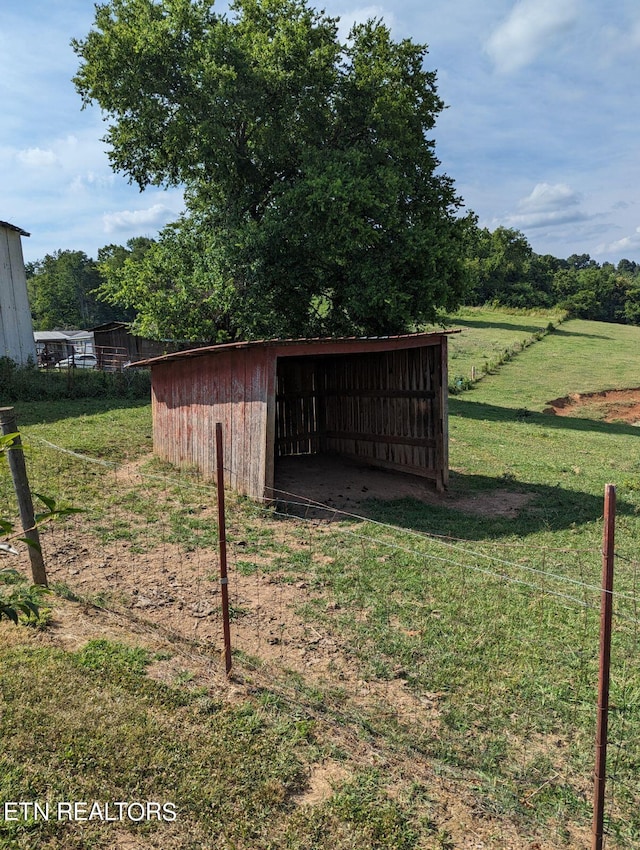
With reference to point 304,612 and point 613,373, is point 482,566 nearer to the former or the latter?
point 304,612

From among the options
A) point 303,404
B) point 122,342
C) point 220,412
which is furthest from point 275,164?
point 122,342

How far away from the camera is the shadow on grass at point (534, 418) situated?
21.3 meters

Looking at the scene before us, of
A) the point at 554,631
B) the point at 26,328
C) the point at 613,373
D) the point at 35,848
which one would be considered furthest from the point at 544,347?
the point at 35,848

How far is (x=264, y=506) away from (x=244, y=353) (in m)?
2.49

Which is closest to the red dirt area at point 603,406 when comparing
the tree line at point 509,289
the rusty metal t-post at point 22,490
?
the rusty metal t-post at point 22,490

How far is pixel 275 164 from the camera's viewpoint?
65.3ft

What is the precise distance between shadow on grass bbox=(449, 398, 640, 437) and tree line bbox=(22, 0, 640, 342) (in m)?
4.02

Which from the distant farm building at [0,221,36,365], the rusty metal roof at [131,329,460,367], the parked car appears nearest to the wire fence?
the rusty metal roof at [131,329,460,367]

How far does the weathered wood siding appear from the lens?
31.1ft

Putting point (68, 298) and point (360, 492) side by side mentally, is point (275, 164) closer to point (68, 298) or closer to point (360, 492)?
point (360, 492)

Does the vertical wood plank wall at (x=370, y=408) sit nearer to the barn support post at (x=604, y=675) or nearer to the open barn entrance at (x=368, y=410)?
the open barn entrance at (x=368, y=410)

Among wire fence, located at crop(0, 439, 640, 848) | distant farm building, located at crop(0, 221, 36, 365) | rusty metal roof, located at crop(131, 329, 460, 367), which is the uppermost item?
distant farm building, located at crop(0, 221, 36, 365)

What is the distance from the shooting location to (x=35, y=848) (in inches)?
124

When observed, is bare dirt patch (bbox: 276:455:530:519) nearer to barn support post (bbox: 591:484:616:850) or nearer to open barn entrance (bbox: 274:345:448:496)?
open barn entrance (bbox: 274:345:448:496)
